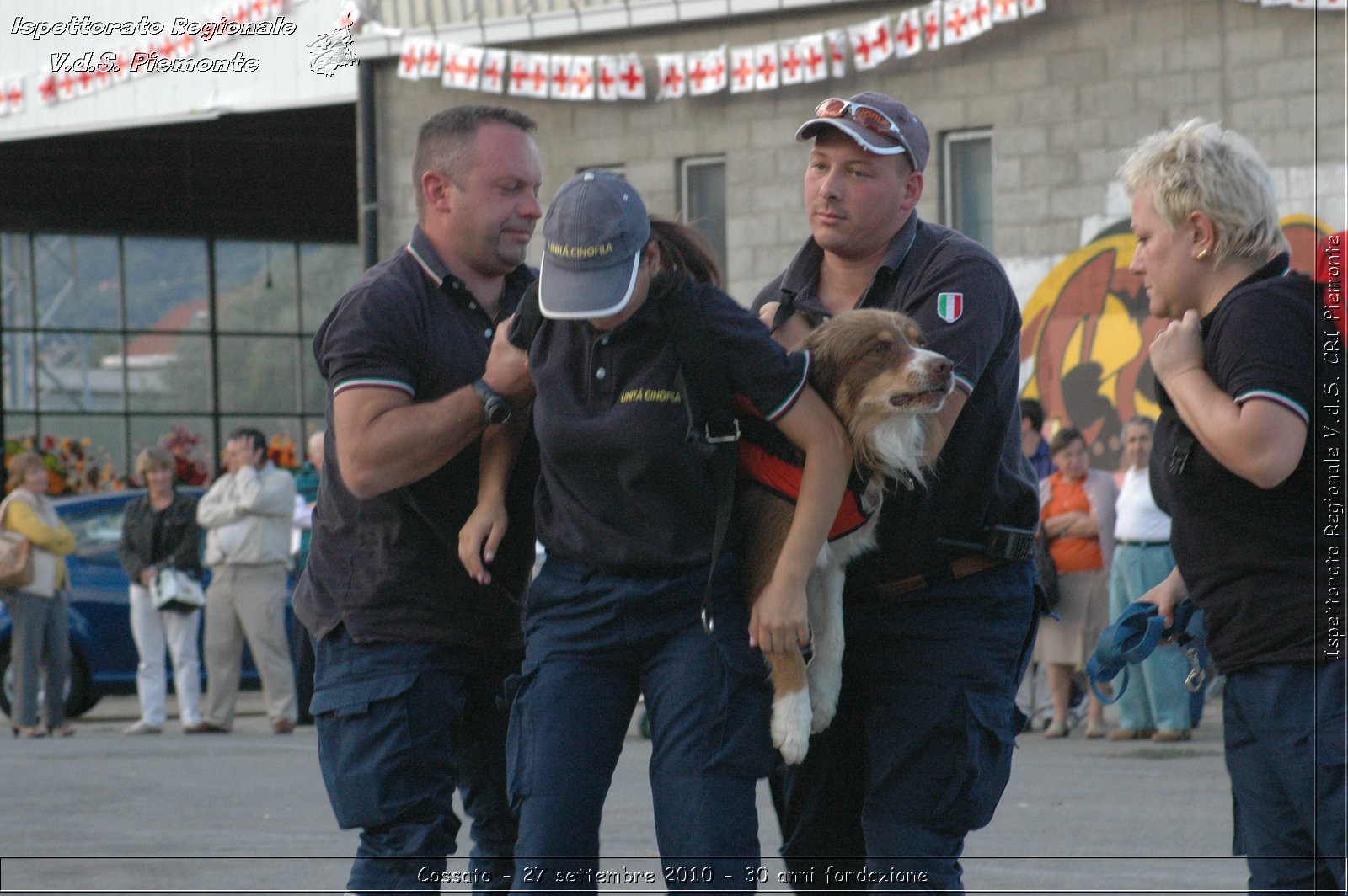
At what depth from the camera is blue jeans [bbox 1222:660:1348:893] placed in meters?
3.79

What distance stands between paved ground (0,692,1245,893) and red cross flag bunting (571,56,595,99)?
Answer: 814 centimetres

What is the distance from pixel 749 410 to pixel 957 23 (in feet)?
41.2

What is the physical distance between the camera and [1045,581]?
12.0m

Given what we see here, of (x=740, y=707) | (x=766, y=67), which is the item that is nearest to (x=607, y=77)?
(x=766, y=67)

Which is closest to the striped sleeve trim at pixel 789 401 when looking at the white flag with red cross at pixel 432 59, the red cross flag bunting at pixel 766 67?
the red cross flag bunting at pixel 766 67

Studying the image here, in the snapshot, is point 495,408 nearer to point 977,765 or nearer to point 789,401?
point 789,401

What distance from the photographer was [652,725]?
4.16 metres

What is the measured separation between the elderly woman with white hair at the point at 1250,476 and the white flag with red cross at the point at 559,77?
1453 cm

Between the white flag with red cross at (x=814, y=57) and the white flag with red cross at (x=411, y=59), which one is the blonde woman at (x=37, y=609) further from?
the white flag with red cross at (x=814, y=57)

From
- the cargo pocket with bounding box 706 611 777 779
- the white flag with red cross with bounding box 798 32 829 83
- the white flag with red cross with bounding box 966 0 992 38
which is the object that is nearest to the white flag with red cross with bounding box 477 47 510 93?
the white flag with red cross with bounding box 798 32 829 83

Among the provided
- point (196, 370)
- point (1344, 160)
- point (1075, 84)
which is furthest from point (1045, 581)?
point (196, 370)

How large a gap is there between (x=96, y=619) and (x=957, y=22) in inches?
362

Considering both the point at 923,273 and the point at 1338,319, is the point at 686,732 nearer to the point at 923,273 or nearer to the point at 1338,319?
the point at 923,273

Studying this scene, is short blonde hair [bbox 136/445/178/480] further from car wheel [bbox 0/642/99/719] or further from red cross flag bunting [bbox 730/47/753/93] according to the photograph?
red cross flag bunting [bbox 730/47/753/93]
